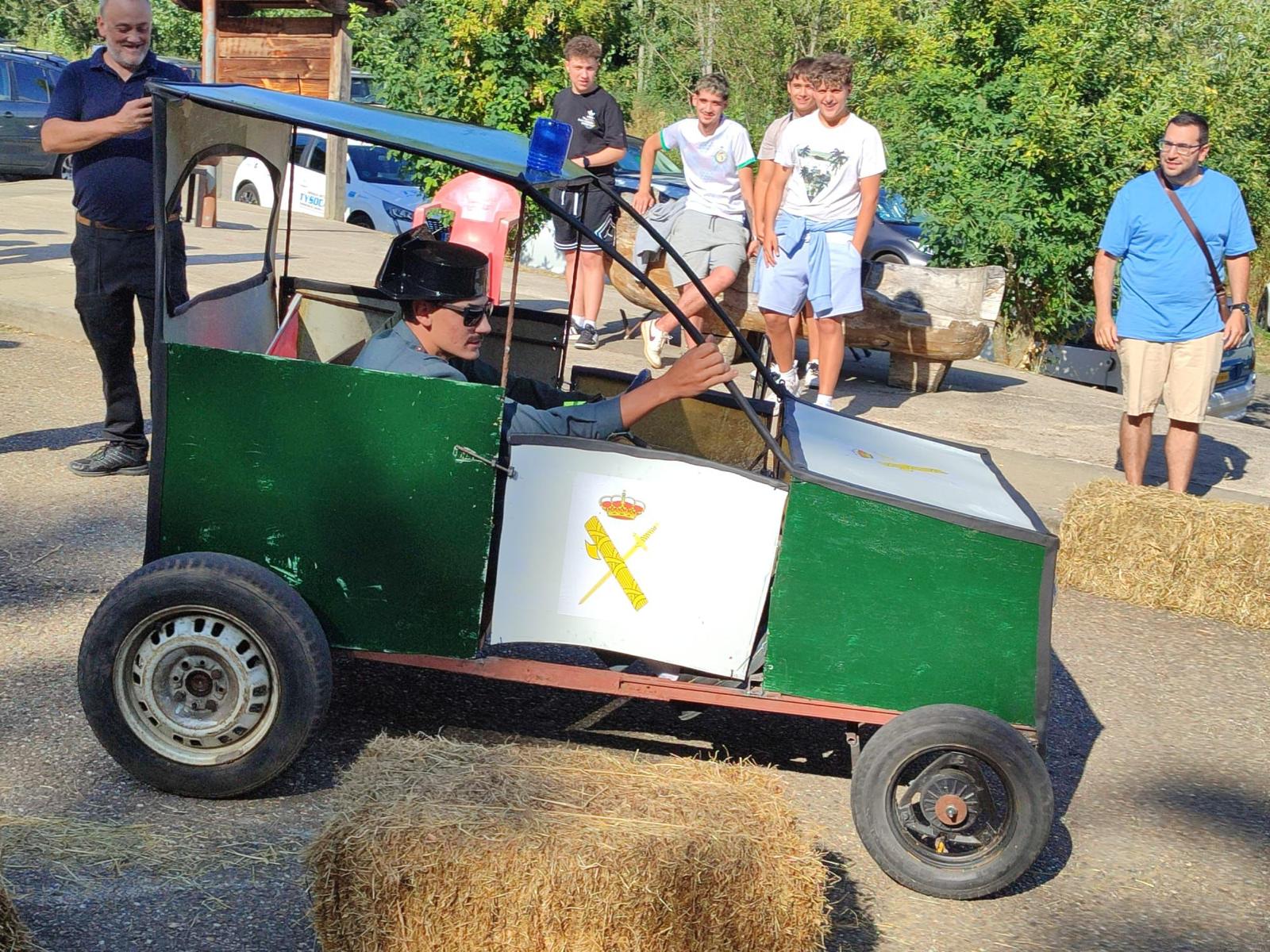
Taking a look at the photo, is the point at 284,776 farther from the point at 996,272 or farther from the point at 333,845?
the point at 996,272

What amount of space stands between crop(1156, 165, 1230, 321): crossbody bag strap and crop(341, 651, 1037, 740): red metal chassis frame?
413 cm

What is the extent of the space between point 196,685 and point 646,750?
1.35 meters

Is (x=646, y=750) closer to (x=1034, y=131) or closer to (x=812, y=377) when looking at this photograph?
(x=812, y=377)

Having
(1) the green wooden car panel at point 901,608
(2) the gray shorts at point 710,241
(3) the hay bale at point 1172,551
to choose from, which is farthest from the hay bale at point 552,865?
(2) the gray shorts at point 710,241

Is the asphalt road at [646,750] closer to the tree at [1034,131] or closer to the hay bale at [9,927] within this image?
the hay bale at [9,927]

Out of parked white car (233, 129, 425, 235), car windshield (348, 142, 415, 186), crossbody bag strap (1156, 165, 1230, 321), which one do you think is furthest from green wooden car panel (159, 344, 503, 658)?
car windshield (348, 142, 415, 186)

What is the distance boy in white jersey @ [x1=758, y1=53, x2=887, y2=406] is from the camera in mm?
7805

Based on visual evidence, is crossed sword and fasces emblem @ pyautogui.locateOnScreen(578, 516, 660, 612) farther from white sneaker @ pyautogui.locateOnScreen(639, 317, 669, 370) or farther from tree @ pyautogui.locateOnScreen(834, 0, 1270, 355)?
tree @ pyautogui.locateOnScreen(834, 0, 1270, 355)

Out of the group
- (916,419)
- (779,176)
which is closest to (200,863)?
(779,176)

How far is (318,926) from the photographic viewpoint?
275cm

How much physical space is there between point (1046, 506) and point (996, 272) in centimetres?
286

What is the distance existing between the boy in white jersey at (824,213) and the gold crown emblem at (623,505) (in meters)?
4.45

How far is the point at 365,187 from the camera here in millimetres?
16641

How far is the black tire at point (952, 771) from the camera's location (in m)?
3.49
